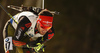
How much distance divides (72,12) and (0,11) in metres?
0.72

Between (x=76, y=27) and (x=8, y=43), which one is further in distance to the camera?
(x=76, y=27)

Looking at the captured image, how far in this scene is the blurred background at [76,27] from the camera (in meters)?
1.20

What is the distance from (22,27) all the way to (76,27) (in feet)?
2.67

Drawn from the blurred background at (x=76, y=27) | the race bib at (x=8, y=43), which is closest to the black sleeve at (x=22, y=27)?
the race bib at (x=8, y=43)

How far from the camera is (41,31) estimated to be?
0.62 meters

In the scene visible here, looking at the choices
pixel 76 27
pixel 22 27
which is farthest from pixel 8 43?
pixel 76 27

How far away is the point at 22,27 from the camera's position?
607 millimetres

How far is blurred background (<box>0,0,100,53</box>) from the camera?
1.20 meters

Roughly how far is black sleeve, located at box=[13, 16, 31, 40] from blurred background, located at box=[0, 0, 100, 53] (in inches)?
19.8

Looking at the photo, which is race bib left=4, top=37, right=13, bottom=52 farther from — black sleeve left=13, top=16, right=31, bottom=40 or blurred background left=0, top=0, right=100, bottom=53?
blurred background left=0, top=0, right=100, bottom=53

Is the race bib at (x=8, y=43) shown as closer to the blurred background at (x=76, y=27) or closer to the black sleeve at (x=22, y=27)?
the black sleeve at (x=22, y=27)

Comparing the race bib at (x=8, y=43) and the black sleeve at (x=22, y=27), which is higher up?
the black sleeve at (x=22, y=27)

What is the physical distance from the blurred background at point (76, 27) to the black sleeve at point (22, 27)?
50 cm

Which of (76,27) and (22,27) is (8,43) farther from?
(76,27)
